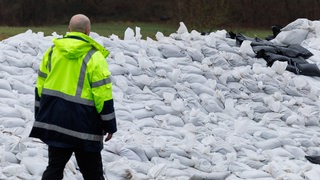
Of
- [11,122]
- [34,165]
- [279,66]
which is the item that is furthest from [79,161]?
[279,66]

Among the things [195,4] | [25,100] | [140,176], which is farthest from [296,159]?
[195,4]

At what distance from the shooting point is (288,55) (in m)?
6.71

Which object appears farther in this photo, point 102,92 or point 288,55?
point 288,55

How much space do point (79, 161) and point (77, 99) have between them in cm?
36

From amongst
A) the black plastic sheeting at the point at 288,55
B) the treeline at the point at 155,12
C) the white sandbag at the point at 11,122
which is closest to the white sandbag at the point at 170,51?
the black plastic sheeting at the point at 288,55

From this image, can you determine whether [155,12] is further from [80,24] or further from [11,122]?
[80,24]

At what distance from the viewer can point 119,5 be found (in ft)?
71.7

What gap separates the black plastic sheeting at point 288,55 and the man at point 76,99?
11.2ft

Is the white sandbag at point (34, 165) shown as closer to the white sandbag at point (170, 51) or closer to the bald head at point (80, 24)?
the bald head at point (80, 24)

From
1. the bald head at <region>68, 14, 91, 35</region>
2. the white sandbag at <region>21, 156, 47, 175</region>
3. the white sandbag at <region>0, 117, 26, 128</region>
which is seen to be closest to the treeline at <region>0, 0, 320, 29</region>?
the white sandbag at <region>0, 117, 26, 128</region>

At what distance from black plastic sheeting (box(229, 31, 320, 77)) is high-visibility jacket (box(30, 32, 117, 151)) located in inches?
136

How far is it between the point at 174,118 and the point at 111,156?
925 mm

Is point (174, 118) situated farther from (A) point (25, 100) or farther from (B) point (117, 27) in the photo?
(B) point (117, 27)

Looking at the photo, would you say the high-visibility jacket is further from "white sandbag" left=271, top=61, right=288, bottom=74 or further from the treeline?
the treeline
